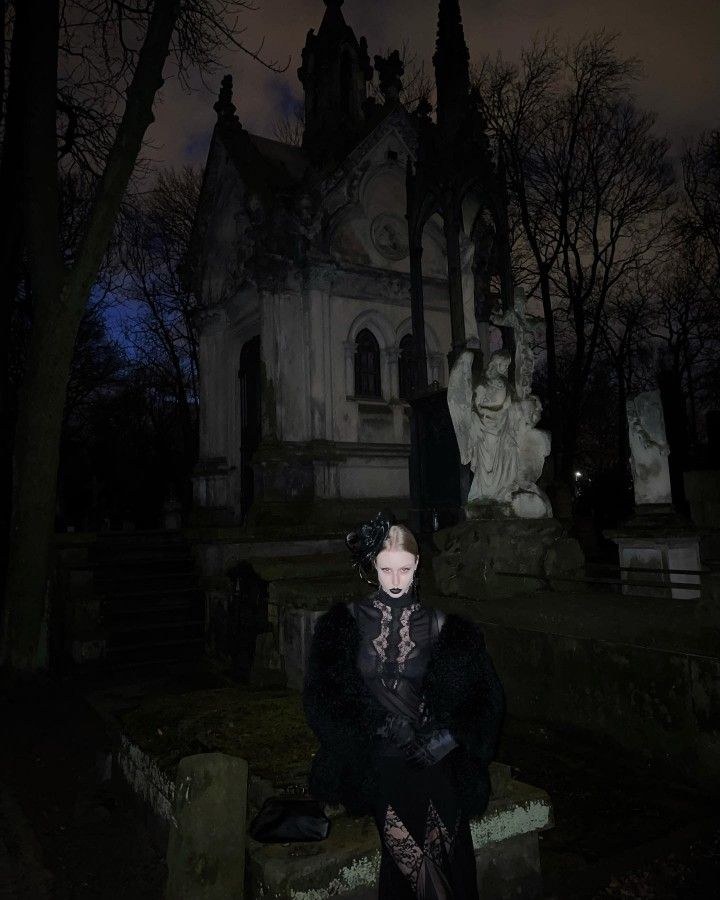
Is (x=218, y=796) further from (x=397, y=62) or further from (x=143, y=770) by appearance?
(x=397, y=62)

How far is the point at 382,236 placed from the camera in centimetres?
1446

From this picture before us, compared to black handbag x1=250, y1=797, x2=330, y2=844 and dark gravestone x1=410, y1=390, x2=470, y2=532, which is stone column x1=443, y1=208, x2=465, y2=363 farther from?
black handbag x1=250, y1=797, x2=330, y2=844

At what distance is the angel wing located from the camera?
725cm

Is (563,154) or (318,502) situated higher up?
(563,154)

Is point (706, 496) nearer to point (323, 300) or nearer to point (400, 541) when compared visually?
point (323, 300)

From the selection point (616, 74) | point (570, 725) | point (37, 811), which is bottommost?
point (37, 811)

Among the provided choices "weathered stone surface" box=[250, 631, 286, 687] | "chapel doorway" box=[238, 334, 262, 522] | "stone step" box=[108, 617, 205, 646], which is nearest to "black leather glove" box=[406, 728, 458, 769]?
"weathered stone surface" box=[250, 631, 286, 687]

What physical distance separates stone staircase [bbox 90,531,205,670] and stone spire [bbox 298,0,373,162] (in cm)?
1130

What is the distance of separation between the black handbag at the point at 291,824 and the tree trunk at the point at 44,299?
23.3 feet

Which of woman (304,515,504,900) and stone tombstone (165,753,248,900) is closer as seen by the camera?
woman (304,515,504,900)

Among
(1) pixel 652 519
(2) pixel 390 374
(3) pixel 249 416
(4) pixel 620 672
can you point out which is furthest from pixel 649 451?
(3) pixel 249 416

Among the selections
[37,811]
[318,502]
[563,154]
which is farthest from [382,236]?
[37,811]

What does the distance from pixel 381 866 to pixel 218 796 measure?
713 millimetres

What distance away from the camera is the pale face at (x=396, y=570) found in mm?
2680
